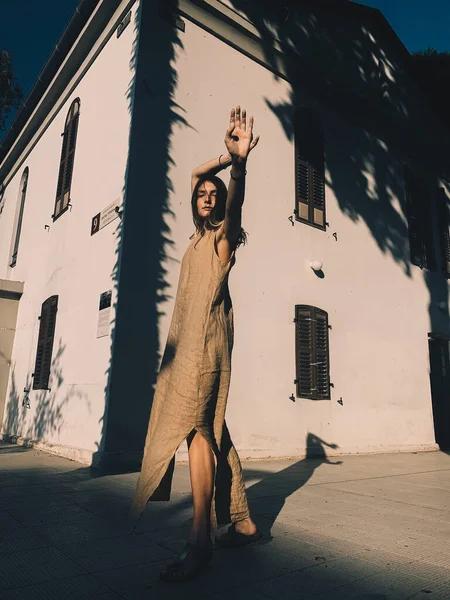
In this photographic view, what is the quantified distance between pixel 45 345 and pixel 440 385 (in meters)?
8.26

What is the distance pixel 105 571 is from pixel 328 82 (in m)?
9.73

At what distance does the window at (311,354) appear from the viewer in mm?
7434

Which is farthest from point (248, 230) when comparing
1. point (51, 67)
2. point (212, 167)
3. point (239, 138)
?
point (51, 67)

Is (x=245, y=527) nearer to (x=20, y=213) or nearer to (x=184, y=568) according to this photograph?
(x=184, y=568)

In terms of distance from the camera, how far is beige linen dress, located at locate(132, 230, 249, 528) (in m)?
2.04

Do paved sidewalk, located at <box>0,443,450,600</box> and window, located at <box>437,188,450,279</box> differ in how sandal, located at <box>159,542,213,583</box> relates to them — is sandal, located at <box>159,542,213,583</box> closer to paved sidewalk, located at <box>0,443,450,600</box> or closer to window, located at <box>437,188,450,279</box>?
paved sidewalk, located at <box>0,443,450,600</box>

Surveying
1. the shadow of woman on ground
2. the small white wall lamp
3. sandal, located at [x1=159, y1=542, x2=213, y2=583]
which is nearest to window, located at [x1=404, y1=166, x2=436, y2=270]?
the small white wall lamp

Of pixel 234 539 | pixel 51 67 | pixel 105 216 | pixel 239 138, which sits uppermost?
pixel 51 67

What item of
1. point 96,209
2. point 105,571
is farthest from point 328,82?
point 105,571

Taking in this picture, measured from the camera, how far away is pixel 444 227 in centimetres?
1152

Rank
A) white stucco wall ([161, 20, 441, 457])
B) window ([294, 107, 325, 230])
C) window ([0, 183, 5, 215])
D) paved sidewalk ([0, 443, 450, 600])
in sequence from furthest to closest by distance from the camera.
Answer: window ([0, 183, 5, 215]) → window ([294, 107, 325, 230]) → white stucco wall ([161, 20, 441, 457]) → paved sidewalk ([0, 443, 450, 600])

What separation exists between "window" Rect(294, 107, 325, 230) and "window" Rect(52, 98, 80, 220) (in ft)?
14.0

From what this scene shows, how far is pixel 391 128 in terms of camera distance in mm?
10680

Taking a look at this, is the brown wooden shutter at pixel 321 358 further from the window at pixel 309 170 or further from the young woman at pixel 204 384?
the young woman at pixel 204 384
